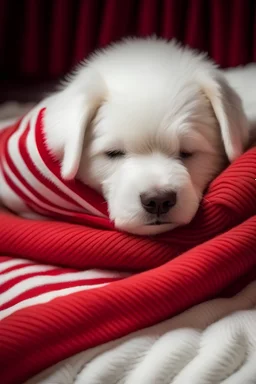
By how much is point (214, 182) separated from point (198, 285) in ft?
0.86

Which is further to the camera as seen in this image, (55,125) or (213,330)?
(55,125)

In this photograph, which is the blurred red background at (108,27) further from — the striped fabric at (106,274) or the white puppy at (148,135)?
the striped fabric at (106,274)

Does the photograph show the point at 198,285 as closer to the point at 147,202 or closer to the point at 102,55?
the point at 147,202

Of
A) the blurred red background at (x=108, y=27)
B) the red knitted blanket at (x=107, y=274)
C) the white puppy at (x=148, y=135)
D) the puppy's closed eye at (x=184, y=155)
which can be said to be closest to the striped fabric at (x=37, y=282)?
the red knitted blanket at (x=107, y=274)

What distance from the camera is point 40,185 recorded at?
142 cm

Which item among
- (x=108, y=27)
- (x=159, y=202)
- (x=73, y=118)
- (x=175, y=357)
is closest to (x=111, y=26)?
(x=108, y=27)

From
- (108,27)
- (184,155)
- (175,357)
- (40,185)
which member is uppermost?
(108,27)

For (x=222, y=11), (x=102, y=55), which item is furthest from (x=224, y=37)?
(x=102, y=55)

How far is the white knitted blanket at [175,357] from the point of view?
1.06 m

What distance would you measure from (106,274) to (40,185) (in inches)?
11.1

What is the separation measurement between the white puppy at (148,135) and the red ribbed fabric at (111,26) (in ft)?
1.46

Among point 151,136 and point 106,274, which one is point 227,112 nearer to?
point 151,136

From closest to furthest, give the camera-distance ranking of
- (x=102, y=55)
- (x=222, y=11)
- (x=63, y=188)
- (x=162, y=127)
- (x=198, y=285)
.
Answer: (x=198, y=285) < (x=162, y=127) < (x=63, y=188) < (x=102, y=55) < (x=222, y=11)

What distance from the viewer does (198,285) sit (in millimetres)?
1186
